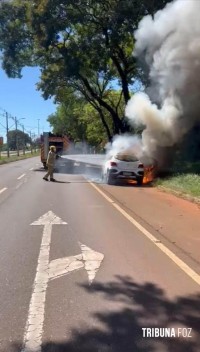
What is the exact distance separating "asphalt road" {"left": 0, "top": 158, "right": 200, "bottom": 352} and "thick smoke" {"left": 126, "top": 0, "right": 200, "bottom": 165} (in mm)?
10943

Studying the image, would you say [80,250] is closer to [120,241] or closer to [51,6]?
[120,241]

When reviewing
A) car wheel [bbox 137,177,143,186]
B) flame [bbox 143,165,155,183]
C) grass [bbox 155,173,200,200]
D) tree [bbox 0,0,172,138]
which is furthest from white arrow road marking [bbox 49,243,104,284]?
tree [bbox 0,0,172,138]

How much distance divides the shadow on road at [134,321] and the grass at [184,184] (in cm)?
980

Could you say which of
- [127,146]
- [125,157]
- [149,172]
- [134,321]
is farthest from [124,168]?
[134,321]

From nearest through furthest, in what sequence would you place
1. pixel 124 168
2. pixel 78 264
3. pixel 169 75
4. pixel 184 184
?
pixel 78 264, pixel 184 184, pixel 124 168, pixel 169 75

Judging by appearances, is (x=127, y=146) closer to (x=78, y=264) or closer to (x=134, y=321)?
Answer: (x=78, y=264)

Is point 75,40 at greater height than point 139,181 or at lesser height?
greater

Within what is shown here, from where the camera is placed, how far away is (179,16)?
19.8 m

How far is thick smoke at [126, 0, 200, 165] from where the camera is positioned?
65.3 feet

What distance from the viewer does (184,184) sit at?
17.5 meters

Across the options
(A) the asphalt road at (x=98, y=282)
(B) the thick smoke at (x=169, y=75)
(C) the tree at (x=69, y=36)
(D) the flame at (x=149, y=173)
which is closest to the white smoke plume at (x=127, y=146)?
(B) the thick smoke at (x=169, y=75)

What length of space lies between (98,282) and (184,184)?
1238 cm

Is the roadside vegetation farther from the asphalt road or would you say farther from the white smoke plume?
the asphalt road

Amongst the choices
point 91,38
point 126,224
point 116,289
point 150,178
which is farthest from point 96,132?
point 116,289
